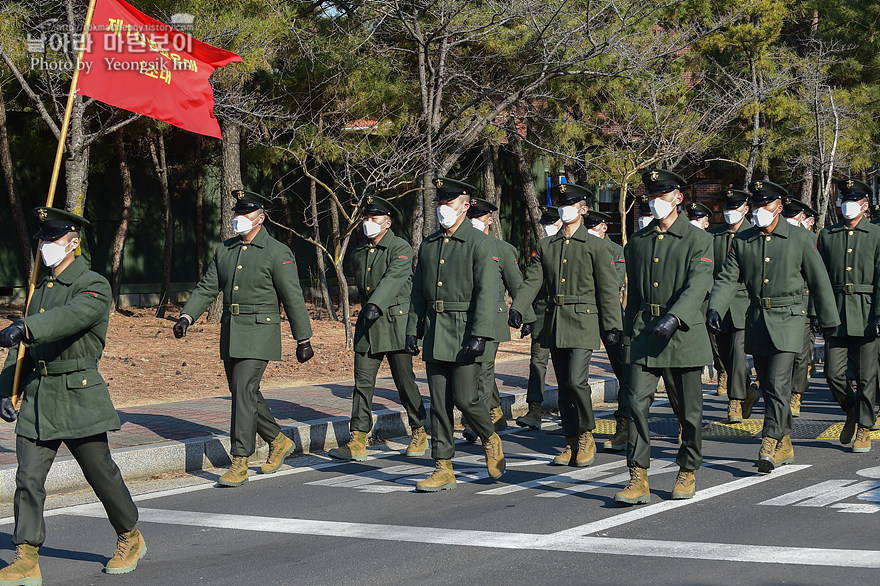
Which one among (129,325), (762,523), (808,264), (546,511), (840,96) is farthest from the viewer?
(840,96)

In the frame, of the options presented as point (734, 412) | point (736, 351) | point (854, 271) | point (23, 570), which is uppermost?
point (854, 271)

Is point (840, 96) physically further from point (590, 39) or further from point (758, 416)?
point (758, 416)

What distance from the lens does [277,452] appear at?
879 centimetres

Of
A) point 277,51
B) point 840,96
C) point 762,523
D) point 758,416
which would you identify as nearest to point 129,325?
point 277,51

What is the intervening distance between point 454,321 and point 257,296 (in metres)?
1.55

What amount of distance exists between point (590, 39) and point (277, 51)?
472cm

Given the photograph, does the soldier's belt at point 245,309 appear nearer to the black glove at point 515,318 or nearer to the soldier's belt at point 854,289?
the black glove at point 515,318

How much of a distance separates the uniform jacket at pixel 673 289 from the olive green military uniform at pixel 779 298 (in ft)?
3.28

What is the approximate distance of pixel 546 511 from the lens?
6.92m

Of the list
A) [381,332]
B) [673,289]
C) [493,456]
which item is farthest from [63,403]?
[381,332]

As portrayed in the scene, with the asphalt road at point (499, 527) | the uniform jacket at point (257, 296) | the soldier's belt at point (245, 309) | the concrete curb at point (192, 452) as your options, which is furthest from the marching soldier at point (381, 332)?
the soldier's belt at point (245, 309)

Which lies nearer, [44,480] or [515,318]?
[44,480]

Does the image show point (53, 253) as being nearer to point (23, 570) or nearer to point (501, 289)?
point (23, 570)

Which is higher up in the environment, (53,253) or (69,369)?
(53,253)
